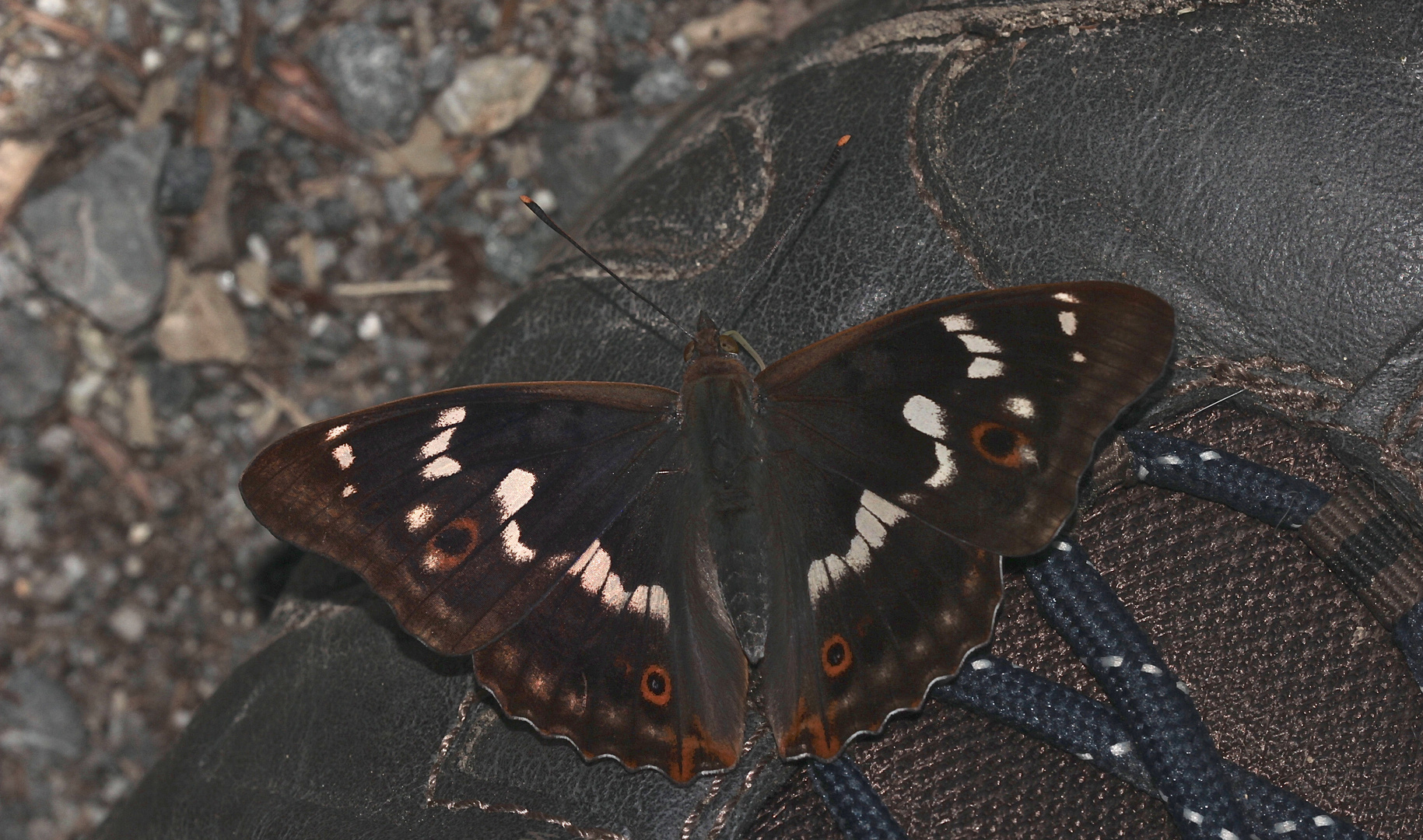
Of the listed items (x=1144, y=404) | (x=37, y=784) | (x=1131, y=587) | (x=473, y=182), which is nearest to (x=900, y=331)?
(x=1144, y=404)

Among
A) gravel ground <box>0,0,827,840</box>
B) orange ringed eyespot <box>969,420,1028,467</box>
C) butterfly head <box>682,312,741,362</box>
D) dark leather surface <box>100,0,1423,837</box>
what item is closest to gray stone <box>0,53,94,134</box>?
gravel ground <box>0,0,827,840</box>

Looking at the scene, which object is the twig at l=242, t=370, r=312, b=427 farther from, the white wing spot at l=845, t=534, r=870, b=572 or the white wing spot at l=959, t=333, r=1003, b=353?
the white wing spot at l=959, t=333, r=1003, b=353

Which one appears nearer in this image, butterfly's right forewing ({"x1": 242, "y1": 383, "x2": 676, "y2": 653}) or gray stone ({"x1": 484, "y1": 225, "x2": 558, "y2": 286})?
butterfly's right forewing ({"x1": 242, "y1": 383, "x2": 676, "y2": 653})

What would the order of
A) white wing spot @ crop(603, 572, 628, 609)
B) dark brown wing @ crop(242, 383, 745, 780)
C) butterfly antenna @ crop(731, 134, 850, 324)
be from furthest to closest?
butterfly antenna @ crop(731, 134, 850, 324) → white wing spot @ crop(603, 572, 628, 609) → dark brown wing @ crop(242, 383, 745, 780)

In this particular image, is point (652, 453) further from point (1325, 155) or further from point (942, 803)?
point (1325, 155)

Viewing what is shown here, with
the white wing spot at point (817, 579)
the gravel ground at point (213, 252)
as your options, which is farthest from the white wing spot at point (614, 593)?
the gravel ground at point (213, 252)

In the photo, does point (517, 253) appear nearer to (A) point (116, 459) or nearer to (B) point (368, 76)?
(B) point (368, 76)

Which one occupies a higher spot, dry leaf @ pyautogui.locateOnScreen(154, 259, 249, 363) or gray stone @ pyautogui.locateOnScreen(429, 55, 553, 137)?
gray stone @ pyautogui.locateOnScreen(429, 55, 553, 137)
